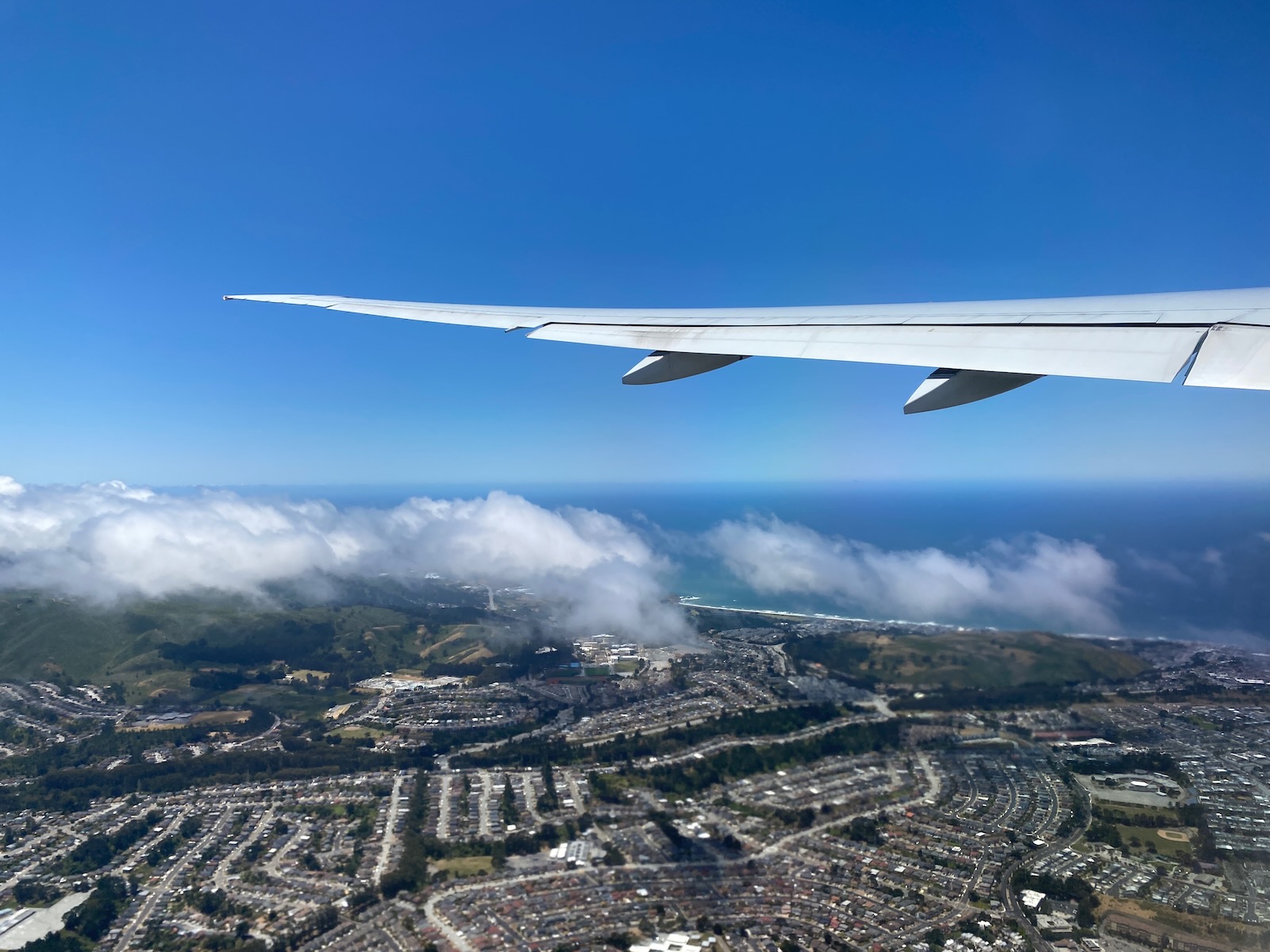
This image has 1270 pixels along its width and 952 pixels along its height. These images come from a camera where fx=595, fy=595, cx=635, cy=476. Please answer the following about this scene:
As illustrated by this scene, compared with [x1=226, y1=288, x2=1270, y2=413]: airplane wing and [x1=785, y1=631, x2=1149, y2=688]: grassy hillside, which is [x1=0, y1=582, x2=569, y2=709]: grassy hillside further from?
[x1=226, y1=288, x2=1270, y2=413]: airplane wing

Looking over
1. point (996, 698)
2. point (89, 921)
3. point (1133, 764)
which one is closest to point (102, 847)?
point (89, 921)

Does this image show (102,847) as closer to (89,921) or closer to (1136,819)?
(89,921)

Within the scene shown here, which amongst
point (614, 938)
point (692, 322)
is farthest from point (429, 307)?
point (614, 938)

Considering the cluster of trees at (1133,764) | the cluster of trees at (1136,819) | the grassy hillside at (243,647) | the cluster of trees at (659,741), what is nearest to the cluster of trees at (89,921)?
the cluster of trees at (659,741)

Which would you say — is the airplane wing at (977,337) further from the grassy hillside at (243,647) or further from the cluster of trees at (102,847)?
the grassy hillside at (243,647)

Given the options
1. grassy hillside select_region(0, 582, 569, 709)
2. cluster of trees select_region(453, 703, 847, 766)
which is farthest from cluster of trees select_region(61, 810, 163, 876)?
grassy hillside select_region(0, 582, 569, 709)
